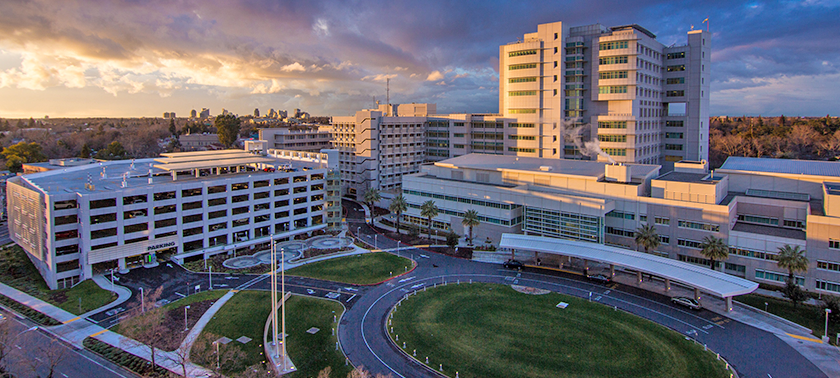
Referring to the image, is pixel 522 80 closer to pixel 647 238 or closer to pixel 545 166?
pixel 545 166

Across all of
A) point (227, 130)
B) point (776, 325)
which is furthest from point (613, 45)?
point (227, 130)

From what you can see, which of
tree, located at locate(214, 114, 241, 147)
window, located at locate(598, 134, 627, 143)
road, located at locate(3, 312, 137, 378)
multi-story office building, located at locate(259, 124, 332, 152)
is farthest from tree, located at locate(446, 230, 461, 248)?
tree, located at locate(214, 114, 241, 147)

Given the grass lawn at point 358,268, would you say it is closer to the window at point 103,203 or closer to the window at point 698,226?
the window at point 103,203

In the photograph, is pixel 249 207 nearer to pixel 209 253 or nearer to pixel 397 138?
pixel 209 253

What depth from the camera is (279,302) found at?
60000 millimetres

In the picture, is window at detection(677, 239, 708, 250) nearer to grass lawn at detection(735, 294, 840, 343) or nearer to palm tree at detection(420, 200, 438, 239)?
grass lawn at detection(735, 294, 840, 343)

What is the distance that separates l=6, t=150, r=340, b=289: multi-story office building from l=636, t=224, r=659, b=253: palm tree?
2278 inches

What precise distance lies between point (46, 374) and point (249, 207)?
43753 millimetres

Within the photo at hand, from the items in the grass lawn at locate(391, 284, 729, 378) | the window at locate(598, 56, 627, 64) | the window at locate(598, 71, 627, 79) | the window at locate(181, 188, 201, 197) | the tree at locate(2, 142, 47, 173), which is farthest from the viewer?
the tree at locate(2, 142, 47, 173)

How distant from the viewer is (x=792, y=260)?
192 ft

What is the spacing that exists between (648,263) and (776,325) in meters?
15.1

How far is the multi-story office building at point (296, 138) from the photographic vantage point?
152550 millimetres

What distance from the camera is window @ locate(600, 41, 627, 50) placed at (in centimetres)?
10912

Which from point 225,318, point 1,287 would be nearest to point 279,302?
point 225,318
